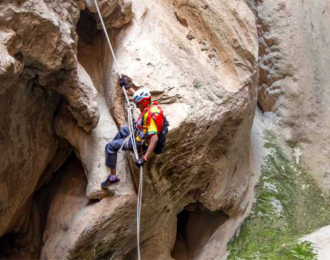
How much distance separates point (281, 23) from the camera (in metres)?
9.87

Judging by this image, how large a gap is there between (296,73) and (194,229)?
12.4 ft

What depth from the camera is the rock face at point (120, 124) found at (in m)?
6.32

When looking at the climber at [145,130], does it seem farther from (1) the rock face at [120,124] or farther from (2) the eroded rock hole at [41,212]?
(2) the eroded rock hole at [41,212]

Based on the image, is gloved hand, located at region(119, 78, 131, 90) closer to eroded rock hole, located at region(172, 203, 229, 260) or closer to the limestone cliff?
the limestone cliff

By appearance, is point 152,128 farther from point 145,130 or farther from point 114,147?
point 114,147

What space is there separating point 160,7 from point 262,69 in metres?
3.12

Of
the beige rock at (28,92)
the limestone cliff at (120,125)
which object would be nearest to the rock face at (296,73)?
the limestone cliff at (120,125)

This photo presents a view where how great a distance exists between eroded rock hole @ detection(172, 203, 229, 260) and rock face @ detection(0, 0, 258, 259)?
0.34 ft

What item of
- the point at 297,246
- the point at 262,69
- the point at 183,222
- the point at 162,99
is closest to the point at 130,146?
the point at 162,99

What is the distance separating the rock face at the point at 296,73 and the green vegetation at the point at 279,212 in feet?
1.76

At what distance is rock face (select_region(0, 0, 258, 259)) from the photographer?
6324 millimetres

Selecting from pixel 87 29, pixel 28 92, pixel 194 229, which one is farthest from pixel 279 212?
pixel 28 92

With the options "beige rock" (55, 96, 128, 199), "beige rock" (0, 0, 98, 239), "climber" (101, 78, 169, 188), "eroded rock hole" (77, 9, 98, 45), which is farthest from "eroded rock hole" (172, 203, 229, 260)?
"eroded rock hole" (77, 9, 98, 45)

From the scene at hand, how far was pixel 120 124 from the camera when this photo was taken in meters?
6.70
